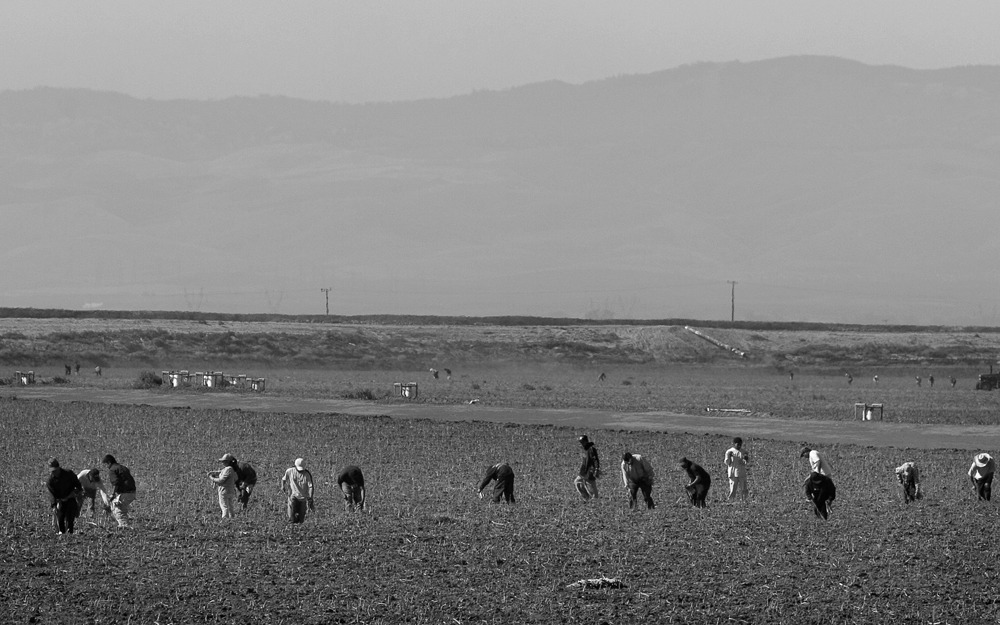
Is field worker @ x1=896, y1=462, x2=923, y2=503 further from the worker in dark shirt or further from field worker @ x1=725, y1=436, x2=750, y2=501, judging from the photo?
the worker in dark shirt

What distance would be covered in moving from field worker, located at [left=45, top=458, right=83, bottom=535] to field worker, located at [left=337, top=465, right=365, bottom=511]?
502cm

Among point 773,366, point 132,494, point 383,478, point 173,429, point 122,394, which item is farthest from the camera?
point 773,366

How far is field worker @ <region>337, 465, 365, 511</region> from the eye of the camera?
2962 centimetres

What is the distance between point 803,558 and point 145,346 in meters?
78.5

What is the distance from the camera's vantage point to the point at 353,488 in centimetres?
2966

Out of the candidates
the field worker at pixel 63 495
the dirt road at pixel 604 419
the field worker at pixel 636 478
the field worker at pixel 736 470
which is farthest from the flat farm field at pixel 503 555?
the dirt road at pixel 604 419

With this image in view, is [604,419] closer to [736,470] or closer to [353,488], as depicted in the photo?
[736,470]

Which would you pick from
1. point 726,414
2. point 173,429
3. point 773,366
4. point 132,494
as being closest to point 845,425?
point 726,414

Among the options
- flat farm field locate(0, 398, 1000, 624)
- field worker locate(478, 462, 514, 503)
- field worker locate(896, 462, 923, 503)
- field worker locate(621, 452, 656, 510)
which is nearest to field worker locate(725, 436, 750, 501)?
flat farm field locate(0, 398, 1000, 624)

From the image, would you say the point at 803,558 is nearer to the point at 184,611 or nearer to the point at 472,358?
the point at 184,611

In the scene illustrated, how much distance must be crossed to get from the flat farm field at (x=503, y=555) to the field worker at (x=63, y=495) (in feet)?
0.90

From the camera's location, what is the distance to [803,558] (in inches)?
997

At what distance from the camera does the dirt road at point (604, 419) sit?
48.9 m

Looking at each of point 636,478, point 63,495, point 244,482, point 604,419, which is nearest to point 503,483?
point 636,478
